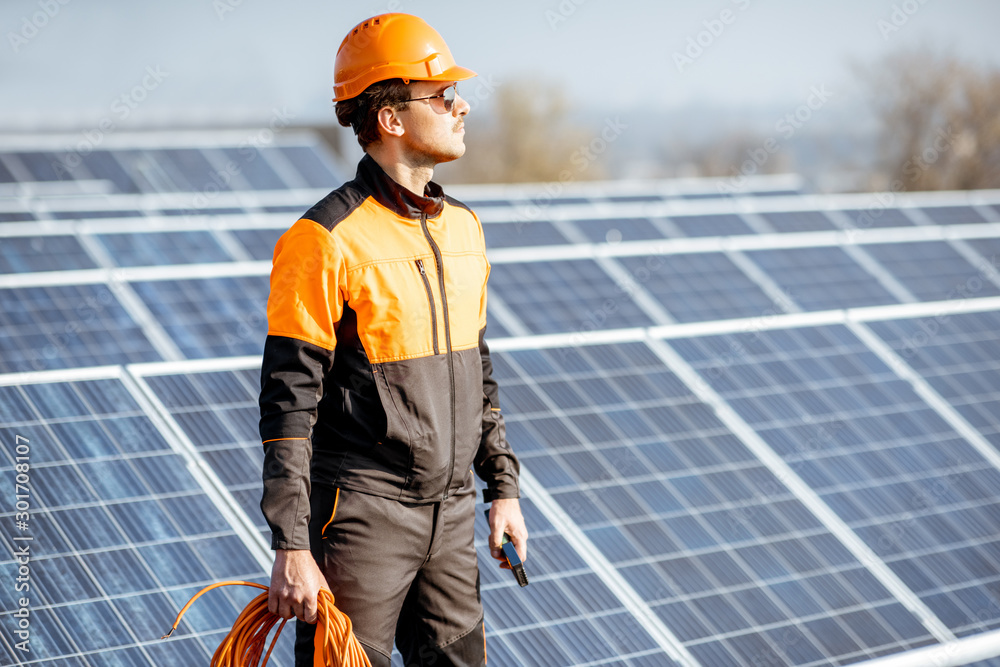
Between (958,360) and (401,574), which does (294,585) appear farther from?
(958,360)

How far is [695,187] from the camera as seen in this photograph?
16703 millimetres

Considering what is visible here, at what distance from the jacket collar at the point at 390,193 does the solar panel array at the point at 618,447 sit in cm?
204

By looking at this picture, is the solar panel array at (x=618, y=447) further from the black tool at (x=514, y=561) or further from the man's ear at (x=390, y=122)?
the man's ear at (x=390, y=122)

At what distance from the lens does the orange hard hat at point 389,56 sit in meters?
2.93

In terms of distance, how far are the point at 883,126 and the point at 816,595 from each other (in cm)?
4152

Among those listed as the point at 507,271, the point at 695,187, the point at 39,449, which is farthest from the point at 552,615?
the point at 695,187

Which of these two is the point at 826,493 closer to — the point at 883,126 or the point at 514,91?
the point at 883,126

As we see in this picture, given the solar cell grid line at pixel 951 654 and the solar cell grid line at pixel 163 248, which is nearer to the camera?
the solar cell grid line at pixel 951 654

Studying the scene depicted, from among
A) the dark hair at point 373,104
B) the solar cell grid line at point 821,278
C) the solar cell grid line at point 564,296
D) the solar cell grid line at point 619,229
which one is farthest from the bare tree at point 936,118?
the dark hair at point 373,104

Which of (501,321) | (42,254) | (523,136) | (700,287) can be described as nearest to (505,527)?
(501,321)

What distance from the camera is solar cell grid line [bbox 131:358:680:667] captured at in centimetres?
434

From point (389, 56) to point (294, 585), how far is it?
164cm

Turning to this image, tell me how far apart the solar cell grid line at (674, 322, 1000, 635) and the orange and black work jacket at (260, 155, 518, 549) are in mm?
3317

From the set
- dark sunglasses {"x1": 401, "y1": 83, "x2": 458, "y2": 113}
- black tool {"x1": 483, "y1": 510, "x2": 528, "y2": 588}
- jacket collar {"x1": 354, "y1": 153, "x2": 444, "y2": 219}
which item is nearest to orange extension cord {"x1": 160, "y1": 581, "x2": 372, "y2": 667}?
black tool {"x1": 483, "y1": 510, "x2": 528, "y2": 588}
